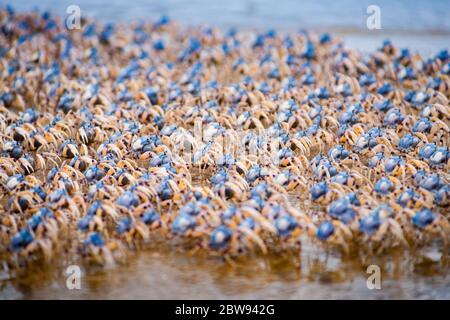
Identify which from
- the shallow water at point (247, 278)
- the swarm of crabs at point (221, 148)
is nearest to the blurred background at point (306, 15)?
the swarm of crabs at point (221, 148)

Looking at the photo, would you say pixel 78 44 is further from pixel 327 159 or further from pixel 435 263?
pixel 435 263

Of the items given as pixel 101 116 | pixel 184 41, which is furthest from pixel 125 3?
pixel 101 116

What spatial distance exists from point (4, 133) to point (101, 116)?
1416 millimetres

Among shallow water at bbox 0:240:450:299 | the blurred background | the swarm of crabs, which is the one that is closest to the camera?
shallow water at bbox 0:240:450:299

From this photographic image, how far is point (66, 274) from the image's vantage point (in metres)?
7.01

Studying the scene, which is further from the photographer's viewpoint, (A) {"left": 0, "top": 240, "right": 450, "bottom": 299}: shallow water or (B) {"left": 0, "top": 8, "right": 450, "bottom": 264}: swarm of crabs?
(B) {"left": 0, "top": 8, "right": 450, "bottom": 264}: swarm of crabs

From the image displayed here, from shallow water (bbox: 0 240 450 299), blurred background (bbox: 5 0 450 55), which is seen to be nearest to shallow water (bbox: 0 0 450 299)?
shallow water (bbox: 0 240 450 299)

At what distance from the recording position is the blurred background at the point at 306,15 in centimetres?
1897

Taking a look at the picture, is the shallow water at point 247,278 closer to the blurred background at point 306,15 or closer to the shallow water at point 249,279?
the shallow water at point 249,279

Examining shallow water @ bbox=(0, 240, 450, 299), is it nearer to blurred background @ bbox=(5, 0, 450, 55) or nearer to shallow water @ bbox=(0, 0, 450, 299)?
shallow water @ bbox=(0, 0, 450, 299)

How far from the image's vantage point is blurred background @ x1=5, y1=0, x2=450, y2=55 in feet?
62.2

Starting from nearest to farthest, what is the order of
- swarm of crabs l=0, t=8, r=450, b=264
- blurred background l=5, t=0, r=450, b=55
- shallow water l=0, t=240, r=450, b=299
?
shallow water l=0, t=240, r=450, b=299
swarm of crabs l=0, t=8, r=450, b=264
blurred background l=5, t=0, r=450, b=55

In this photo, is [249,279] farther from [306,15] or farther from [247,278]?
[306,15]

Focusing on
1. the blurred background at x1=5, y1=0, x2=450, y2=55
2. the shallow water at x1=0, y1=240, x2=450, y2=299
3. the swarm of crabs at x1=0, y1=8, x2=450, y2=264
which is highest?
the blurred background at x1=5, y1=0, x2=450, y2=55
